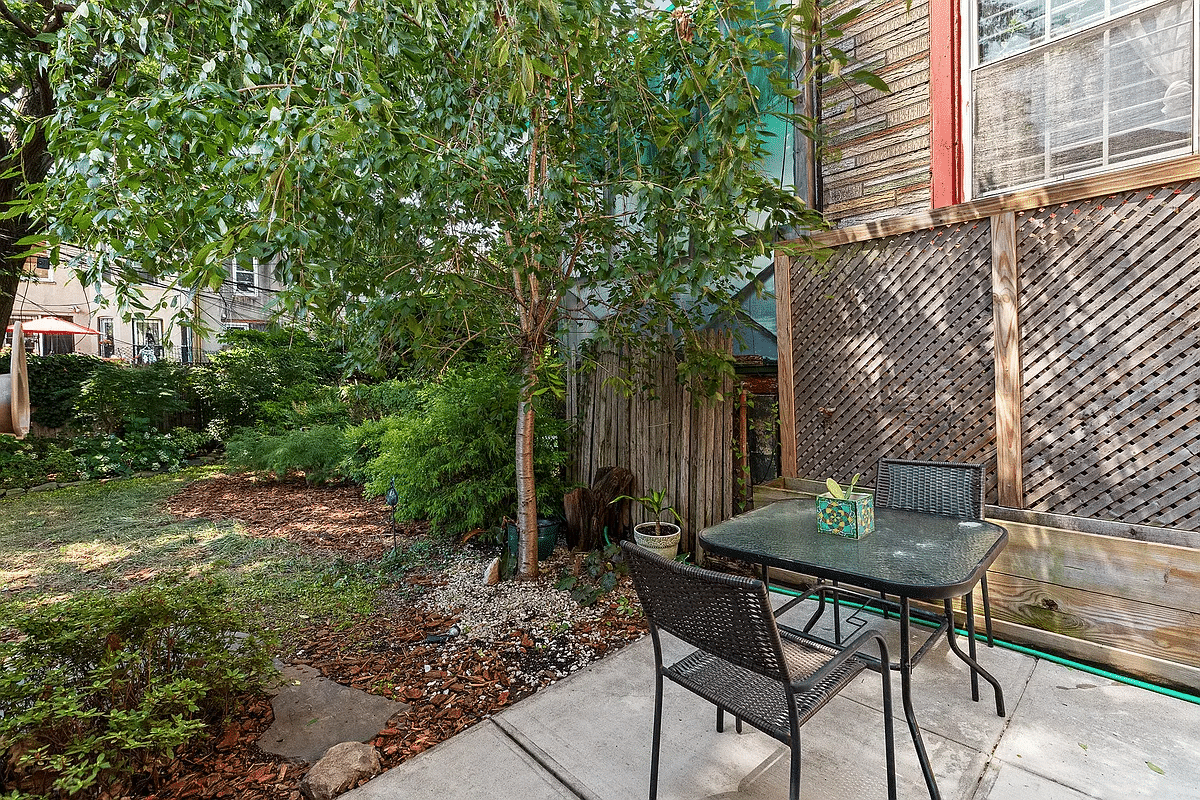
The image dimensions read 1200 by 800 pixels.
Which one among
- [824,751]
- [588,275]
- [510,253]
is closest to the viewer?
[824,751]

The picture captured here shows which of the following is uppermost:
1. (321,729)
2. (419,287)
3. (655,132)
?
(655,132)

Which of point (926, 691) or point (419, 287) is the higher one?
point (419, 287)

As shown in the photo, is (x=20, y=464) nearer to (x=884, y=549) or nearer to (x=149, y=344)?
(x=149, y=344)

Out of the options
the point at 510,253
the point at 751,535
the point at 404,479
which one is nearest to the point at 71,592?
the point at 404,479

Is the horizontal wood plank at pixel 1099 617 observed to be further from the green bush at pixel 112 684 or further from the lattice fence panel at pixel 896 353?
the green bush at pixel 112 684

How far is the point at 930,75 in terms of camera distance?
3.82 metres

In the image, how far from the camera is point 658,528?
3904mm

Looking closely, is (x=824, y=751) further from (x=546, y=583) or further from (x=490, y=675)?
(x=546, y=583)

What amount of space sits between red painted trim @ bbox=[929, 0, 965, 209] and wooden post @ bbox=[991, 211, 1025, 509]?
32.2 inches

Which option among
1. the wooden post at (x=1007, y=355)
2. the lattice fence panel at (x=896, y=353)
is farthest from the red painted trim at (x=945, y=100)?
A: the wooden post at (x=1007, y=355)

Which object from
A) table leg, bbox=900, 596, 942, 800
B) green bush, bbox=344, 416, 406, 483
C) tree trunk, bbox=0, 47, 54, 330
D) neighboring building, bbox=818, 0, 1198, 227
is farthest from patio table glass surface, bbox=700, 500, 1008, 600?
green bush, bbox=344, 416, 406, 483

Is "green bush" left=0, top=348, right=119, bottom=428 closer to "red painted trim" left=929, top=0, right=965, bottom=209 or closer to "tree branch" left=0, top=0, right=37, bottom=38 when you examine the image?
"tree branch" left=0, top=0, right=37, bottom=38

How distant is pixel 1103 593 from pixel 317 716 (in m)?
3.49

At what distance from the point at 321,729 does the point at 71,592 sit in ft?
9.24
